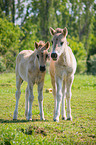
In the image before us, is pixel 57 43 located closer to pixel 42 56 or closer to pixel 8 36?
pixel 42 56

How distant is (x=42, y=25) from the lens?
121 feet

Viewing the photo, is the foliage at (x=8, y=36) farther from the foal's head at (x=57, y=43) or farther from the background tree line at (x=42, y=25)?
the foal's head at (x=57, y=43)

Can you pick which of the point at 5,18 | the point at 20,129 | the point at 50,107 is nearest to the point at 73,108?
the point at 50,107

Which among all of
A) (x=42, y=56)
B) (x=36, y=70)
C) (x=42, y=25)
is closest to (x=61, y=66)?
(x=42, y=56)

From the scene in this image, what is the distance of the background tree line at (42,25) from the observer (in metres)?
27.3

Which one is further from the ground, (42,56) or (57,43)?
(57,43)

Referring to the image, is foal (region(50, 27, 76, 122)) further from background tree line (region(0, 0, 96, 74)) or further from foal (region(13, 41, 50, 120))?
background tree line (region(0, 0, 96, 74))

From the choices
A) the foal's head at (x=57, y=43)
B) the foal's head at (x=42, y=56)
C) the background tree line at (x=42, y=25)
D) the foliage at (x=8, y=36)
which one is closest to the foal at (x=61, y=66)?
the foal's head at (x=57, y=43)

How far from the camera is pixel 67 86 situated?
705cm

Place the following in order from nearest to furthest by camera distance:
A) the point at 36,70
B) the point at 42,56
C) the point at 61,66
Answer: the point at 42,56, the point at 61,66, the point at 36,70

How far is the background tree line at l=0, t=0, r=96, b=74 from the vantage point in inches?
1075

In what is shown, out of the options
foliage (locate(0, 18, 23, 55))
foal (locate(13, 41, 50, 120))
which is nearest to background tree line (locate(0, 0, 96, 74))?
foliage (locate(0, 18, 23, 55))

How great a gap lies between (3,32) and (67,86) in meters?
21.3

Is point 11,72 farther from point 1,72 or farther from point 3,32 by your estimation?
point 3,32
